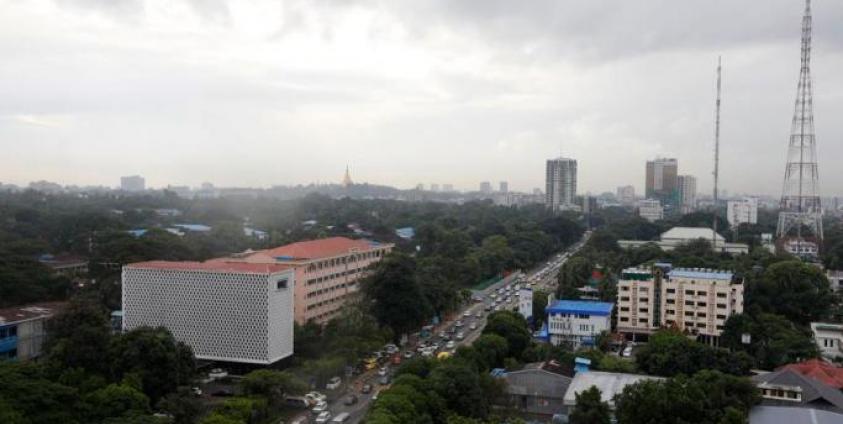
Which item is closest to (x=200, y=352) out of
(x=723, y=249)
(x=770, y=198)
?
(x=723, y=249)

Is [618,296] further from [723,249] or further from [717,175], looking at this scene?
[717,175]

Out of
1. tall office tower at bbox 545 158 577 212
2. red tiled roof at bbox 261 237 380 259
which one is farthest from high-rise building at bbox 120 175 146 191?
red tiled roof at bbox 261 237 380 259

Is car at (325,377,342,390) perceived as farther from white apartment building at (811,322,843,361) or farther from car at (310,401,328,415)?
white apartment building at (811,322,843,361)

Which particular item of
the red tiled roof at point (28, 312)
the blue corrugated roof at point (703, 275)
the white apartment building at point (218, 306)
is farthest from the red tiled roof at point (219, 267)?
the blue corrugated roof at point (703, 275)

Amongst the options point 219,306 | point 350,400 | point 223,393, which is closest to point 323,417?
point 350,400

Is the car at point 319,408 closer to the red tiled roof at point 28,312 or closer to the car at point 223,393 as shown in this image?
the car at point 223,393

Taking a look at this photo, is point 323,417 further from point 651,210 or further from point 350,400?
point 651,210
